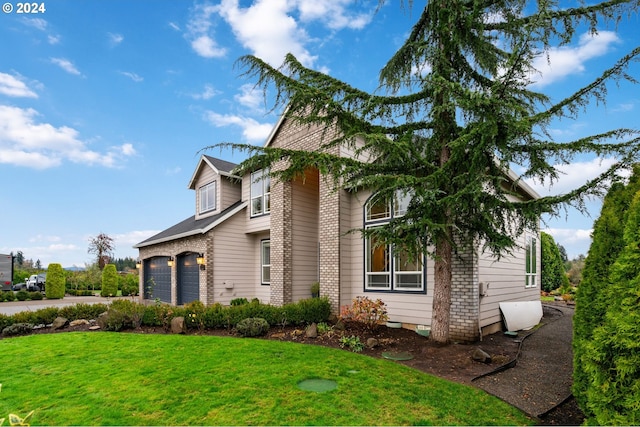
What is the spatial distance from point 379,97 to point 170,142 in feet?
30.4

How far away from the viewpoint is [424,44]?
721cm

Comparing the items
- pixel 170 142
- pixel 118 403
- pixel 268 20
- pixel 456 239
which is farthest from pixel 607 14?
pixel 170 142

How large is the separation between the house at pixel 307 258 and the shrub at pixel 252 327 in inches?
106

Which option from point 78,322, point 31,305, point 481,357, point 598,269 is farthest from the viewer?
point 31,305

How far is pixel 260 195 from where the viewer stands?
577 inches

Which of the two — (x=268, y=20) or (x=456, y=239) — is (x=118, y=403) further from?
(x=268, y=20)

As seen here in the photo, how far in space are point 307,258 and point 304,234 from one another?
3.20 ft

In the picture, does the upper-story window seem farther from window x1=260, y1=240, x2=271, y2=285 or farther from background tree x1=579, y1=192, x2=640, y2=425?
background tree x1=579, y1=192, x2=640, y2=425

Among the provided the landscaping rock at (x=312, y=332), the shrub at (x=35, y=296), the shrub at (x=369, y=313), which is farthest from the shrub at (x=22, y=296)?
the shrub at (x=369, y=313)

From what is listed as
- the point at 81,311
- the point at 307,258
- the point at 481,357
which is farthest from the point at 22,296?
the point at 481,357

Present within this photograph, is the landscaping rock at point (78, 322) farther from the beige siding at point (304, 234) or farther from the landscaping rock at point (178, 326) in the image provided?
the beige siding at point (304, 234)

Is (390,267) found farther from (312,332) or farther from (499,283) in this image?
(499,283)

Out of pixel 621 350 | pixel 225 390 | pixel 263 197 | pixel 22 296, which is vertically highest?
pixel 263 197

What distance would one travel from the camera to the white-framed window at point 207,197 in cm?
1678
